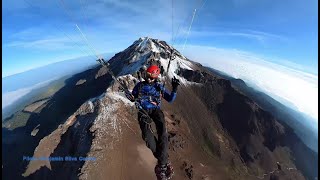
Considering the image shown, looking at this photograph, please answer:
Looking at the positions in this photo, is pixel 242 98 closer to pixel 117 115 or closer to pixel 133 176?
pixel 117 115

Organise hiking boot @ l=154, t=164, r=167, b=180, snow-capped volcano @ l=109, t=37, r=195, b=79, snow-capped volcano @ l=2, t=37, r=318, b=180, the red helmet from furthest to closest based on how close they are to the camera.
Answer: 1. snow-capped volcano @ l=109, t=37, r=195, b=79
2. snow-capped volcano @ l=2, t=37, r=318, b=180
3. the red helmet
4. hiking boot @ l=154, t=164, r=167, b=180

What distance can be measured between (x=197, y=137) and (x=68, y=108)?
72838mm

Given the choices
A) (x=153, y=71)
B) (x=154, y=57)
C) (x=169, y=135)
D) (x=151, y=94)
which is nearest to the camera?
(x=153, y=71)

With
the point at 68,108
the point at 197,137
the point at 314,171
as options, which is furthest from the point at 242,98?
the point at 68,108

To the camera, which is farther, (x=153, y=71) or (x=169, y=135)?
(x=169, y=135)

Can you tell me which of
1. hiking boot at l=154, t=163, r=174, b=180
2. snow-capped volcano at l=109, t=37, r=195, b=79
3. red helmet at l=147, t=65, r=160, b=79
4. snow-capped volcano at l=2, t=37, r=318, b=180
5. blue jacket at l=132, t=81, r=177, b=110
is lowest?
snow-capped volcano at l=2, t=37, r=318, b=180

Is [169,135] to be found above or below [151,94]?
below

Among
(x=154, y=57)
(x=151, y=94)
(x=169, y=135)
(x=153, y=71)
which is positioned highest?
(x=153, y=71)

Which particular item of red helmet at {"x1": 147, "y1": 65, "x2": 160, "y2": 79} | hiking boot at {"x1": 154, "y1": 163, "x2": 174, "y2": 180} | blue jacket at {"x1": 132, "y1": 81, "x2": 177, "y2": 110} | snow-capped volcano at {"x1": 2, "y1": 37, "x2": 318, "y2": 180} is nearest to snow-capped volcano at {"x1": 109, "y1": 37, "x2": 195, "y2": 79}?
snow-capped volcano at {"x1": 2, "y1": 37, "x2": 318, "y2": 180}

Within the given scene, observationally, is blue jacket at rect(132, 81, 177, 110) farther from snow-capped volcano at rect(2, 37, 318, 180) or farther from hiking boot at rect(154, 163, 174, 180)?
snow-capped volcano at rect(2, 37, 318, 180)

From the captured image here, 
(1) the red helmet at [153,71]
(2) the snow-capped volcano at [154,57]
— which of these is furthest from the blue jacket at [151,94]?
(2) the snow-capped volcano at [154,57]

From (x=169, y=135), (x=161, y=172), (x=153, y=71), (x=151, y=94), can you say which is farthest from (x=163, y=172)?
(x=169, y=135)

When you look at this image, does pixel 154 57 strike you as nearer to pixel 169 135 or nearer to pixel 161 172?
pixel 169 135

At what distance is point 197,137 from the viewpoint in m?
128
